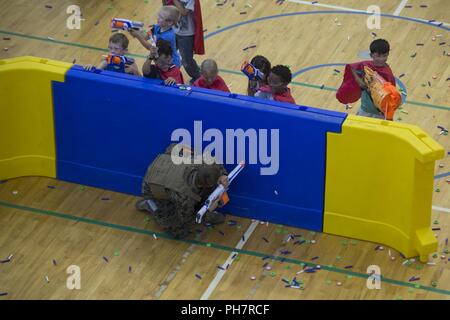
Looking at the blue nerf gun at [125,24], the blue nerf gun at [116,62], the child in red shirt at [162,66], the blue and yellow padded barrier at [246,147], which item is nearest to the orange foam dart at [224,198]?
the blue and yellow padded barrier at [246,147]

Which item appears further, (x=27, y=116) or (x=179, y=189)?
(x=27, y=116)

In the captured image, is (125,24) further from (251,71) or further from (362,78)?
(362,78)

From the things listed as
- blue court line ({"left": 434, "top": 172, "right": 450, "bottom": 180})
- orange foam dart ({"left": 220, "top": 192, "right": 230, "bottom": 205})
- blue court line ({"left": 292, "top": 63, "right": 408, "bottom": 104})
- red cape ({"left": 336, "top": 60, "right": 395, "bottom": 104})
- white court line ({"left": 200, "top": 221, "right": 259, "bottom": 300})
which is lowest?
white court line ({"left": 200, "top": 221, "right": 259, "bottom": 300})

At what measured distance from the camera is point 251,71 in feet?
40.7

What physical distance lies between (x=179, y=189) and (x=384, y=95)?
2263mm

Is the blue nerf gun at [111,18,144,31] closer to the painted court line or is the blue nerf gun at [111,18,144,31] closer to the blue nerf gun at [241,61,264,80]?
the blue nerf gun at [241,61,264,80]

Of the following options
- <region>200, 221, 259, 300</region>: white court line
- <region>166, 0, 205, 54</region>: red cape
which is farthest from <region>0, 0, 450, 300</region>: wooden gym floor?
<region>166, 0, 205, 54</region>: red cape

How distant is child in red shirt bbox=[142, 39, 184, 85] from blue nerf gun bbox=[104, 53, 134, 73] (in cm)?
21

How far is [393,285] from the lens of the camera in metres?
11.5

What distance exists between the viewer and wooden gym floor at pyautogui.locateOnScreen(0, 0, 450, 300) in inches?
455

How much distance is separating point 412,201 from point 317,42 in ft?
14.5

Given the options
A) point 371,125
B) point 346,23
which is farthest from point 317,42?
point 371,125

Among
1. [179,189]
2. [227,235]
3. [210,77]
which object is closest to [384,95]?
[210,77]
